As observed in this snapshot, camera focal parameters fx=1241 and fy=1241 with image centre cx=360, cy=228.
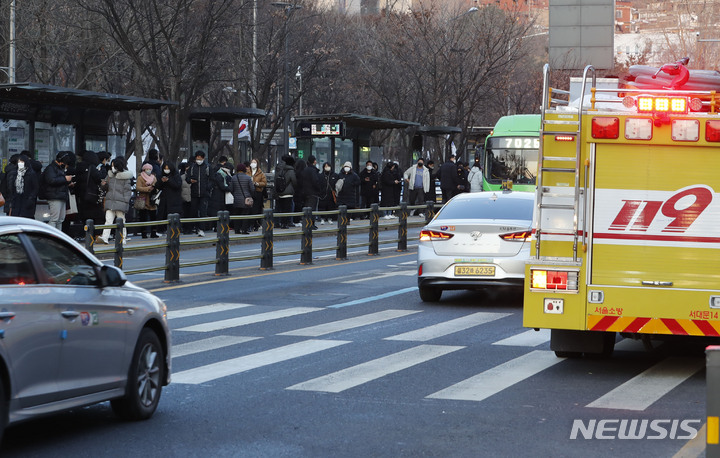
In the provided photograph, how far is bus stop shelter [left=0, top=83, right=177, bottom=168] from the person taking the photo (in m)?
25.5

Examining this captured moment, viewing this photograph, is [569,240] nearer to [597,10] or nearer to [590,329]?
[590,329]

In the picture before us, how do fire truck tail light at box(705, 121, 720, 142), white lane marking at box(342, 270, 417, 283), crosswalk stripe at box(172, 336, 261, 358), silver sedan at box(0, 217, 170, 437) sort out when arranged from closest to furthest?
silver sedan at box(0, 217, 170, 437)
fire truck tail light at box(705, 121, 720, 142)
crosswalk stripe at box(172, 336, 261, 358)
white lane marking at box(342, 270, 417, 283)

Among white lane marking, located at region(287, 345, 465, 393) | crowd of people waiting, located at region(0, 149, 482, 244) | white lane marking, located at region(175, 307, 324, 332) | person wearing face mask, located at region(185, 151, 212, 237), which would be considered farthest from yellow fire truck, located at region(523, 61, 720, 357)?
person wearing face mask, located at region(185, 151, 212, 237)

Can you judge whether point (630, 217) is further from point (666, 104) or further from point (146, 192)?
point (146, 192)

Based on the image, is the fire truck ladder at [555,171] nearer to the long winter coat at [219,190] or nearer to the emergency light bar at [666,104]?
the emergency light bar at [666,104]

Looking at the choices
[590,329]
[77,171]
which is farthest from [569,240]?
[77,171]

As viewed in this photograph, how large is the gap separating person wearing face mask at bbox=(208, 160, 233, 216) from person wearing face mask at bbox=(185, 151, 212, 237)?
15 centimetres

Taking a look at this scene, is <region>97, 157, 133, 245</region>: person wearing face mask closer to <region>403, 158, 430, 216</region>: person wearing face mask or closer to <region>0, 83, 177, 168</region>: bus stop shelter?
<region>0, 83, 177, 168</region>: bus stop shelter

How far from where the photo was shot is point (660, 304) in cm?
1041

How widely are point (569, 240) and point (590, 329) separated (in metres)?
0.79

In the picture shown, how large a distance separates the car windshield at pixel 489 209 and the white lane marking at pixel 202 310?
3.10 meters

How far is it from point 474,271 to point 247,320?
332cm

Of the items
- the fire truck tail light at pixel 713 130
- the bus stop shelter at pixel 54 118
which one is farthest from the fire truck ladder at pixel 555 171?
the bus stop shelter at pixel 54 118

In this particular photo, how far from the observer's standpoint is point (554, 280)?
10695mm
